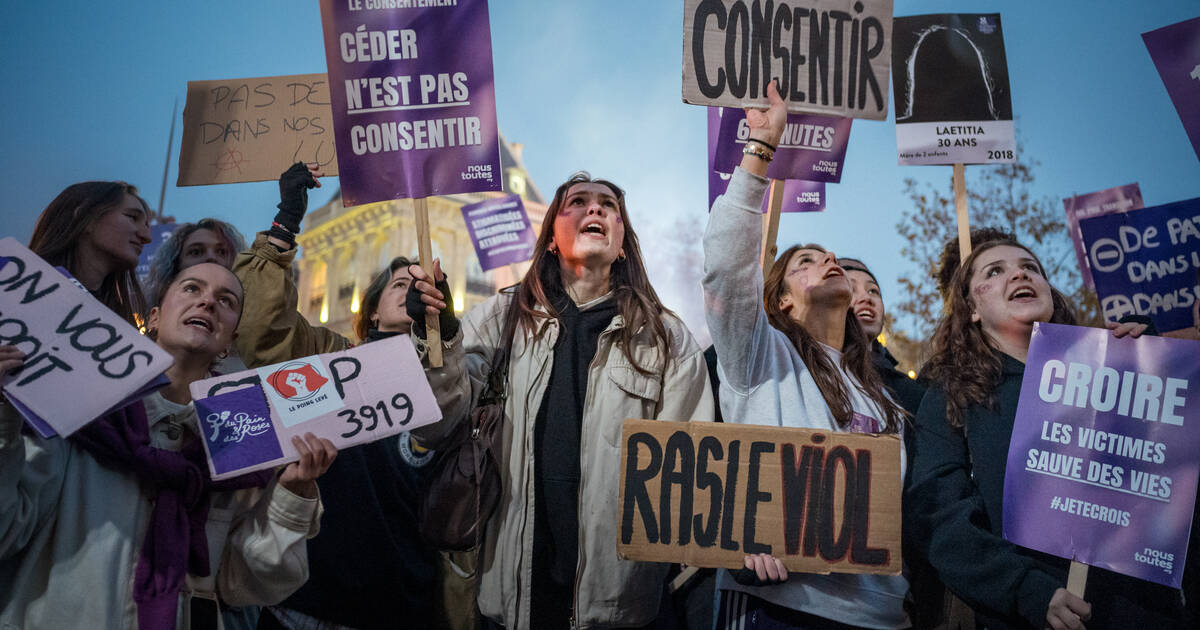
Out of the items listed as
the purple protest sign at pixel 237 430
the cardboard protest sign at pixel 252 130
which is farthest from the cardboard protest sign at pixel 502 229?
the purple protest sign at pixel 237 430

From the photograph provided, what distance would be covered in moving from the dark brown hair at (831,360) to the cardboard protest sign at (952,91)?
3.67 ft

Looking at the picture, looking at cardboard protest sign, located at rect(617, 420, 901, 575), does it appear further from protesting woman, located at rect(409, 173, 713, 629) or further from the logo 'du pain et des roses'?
the logo 'du pain et des roses'

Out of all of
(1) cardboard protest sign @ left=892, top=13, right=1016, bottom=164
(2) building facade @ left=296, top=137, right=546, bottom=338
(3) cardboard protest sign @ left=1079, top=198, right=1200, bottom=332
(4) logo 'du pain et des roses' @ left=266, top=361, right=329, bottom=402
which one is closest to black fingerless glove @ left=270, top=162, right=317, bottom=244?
(4) logo 'du pain et des roses' @ left=266, top=361, right=329, bottom=402

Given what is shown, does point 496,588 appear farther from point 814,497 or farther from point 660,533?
point 814,497

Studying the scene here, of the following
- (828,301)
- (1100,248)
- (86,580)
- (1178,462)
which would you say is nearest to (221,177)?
(86,580)

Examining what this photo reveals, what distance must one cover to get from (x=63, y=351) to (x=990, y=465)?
3.01 metres

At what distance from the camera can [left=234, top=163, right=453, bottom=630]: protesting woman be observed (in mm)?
3254

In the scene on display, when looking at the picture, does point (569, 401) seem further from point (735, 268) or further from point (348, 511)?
point (348, 511)

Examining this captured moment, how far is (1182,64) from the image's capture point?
4363 mm

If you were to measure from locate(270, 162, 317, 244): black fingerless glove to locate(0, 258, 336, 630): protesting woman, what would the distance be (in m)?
0.92

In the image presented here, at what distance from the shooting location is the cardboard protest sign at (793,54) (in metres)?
3.25

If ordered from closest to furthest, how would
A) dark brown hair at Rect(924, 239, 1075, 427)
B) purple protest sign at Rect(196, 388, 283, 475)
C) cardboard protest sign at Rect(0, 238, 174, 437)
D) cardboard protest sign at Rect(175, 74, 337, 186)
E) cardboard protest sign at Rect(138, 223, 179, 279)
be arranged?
cardboard protest sign at Rect(0, 238, 174, 437) → purple protest sign at Rect(196, 388, 283, 475) → dark brown hair at Rect(924, 239, 1075, 427) → cardboard protest sign at Rect(175, 74, 337, 186) → cardboard protest sign at Rect(138, 223, 179, 279)

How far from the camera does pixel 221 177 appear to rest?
4.45 m

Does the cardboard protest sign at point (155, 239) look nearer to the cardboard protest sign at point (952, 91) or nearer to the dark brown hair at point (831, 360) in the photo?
the dark brown hair at point (831, 360)
